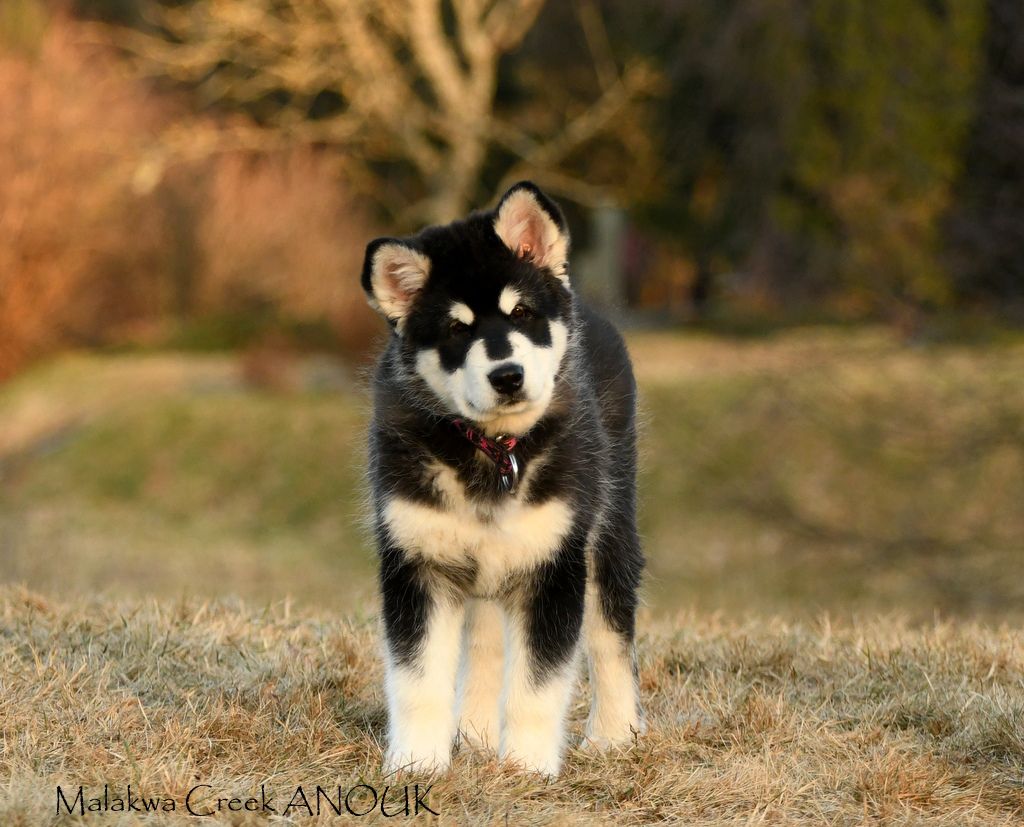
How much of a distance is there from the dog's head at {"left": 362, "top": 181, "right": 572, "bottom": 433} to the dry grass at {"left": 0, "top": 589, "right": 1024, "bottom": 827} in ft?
4.18

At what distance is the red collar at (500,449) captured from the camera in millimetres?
4578

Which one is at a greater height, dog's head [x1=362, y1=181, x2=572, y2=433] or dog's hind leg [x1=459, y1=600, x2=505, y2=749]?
dog's head [x1=362, y1=181, x2=572, y2=433]

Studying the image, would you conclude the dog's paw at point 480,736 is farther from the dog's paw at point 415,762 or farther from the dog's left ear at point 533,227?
the dog's left ear at point 533,227

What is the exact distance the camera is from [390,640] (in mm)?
4602

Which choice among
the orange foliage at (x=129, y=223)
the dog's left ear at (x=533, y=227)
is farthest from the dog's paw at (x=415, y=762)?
the orange foliage at (x=129, y=223)

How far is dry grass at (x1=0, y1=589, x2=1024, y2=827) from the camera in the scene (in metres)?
4.35

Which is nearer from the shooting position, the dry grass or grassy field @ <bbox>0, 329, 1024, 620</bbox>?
the dry grass

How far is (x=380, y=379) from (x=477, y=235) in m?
0.69

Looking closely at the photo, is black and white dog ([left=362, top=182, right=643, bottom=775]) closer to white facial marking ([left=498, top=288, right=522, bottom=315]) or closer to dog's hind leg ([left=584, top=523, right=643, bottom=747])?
white facial marking ([left=498, top=288, right=522, bottom=315])

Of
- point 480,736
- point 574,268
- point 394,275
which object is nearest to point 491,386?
point 394,275

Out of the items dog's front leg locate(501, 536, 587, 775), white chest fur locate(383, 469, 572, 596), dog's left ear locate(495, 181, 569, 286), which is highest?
dog's left ear locate(495, 181, 569, 286)

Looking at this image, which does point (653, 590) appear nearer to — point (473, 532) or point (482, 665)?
point (482, 665)

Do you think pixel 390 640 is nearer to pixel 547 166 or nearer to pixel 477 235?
pixel 477 235

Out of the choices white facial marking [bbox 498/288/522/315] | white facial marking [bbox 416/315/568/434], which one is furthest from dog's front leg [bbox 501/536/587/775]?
white facial marking [bbox 498/288/522/315]
